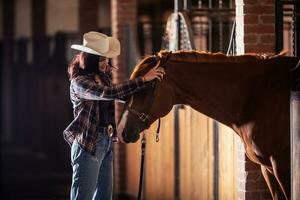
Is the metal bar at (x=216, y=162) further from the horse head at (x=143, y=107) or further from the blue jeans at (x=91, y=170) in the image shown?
the horse head at (x=143, y=107)

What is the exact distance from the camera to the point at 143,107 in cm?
572

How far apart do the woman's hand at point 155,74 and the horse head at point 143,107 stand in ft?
0.12

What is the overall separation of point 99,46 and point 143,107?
677 mm

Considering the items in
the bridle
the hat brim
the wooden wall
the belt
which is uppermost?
the hat brim

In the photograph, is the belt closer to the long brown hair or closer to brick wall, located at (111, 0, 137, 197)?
the long brown hair

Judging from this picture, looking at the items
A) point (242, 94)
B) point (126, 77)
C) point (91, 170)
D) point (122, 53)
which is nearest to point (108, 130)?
point (91, 170)

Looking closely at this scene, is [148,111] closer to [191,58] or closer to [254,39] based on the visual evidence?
[191,58]

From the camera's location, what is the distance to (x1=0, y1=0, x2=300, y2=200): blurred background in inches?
271

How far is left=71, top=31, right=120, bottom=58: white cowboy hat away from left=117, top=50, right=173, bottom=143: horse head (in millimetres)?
434

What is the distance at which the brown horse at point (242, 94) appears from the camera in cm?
581

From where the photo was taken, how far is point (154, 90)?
571 cm

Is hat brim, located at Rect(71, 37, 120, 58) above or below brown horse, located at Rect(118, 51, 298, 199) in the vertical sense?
above

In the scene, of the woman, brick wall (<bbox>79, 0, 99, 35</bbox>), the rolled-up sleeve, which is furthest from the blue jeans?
brick wall (<bbox>79, 0, 99, 35</bbox>)

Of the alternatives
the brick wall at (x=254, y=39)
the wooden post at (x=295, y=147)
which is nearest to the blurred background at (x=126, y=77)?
the brick wall at (x=254, y=39)
